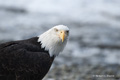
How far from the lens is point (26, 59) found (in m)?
6.96

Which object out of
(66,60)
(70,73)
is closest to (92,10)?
(66,60)

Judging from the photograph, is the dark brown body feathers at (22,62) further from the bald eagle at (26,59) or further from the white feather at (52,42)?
the white feather at (52,42)

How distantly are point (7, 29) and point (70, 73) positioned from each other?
4.67 meters

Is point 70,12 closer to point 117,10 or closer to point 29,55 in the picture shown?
point 117,10

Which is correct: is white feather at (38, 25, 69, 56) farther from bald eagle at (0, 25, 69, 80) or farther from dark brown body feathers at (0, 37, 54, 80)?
dark brown body feathers at (0, 37, 54, 80)

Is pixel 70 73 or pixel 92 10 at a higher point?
pixel 92 10

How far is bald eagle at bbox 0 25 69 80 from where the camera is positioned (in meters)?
6.90

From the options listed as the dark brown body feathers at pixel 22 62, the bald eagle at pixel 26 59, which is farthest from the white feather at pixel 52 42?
the dark brown body feathers at pixel 22 62

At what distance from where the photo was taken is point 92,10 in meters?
16.3

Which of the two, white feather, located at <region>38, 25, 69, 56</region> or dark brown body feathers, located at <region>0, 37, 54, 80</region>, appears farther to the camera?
white feather, located at <region>38, 25, 69, 56</region>

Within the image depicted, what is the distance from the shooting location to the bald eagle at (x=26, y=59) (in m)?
6.90

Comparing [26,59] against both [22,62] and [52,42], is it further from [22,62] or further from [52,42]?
[52,42]

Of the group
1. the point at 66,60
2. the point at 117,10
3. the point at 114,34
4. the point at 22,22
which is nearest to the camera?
the point at 66,60

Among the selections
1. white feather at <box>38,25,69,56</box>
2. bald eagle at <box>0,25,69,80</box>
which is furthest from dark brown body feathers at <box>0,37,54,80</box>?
white feather at <box>38,25,69,56</box>
